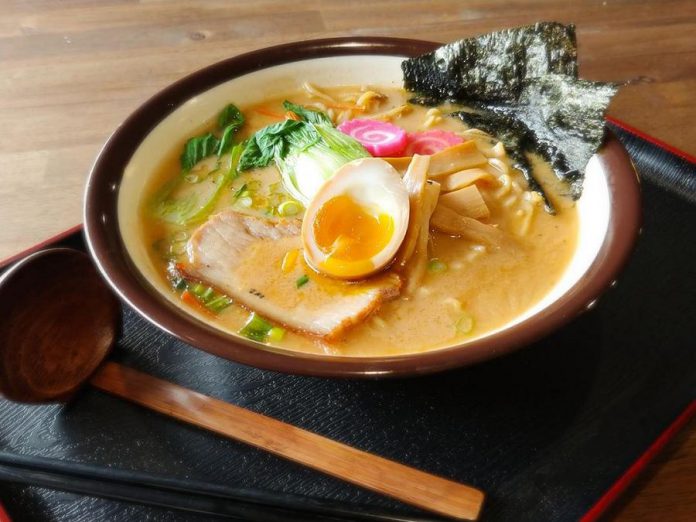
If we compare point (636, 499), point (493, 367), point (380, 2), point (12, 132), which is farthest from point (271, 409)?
point (380, 2)

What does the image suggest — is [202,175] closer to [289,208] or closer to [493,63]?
[289,208]

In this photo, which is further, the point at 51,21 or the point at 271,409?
the point at 51,21

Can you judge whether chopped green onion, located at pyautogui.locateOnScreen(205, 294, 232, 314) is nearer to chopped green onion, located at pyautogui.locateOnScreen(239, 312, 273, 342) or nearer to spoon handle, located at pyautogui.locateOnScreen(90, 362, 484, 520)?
chopped green onion, located at pyautogui.locateOnScreen(239, 312, 273, 342)

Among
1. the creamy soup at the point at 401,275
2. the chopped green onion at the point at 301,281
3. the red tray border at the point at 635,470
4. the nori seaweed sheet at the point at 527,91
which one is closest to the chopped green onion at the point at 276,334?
the creamy soup at the point at 401,275

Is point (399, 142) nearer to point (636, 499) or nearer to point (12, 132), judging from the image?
point (636, 499)

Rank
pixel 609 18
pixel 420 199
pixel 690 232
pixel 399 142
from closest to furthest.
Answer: pixel 420 199 → pixel 690 232 → pixel 399 142 → pixel 609 18

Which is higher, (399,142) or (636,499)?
(399,142)

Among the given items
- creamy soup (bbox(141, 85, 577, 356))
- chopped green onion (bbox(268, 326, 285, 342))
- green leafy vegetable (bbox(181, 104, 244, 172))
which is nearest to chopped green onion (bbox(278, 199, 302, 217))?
creamy soup (bbox(141, 85, 577, 356))

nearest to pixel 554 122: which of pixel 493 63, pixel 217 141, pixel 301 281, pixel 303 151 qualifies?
pixel 493 63
